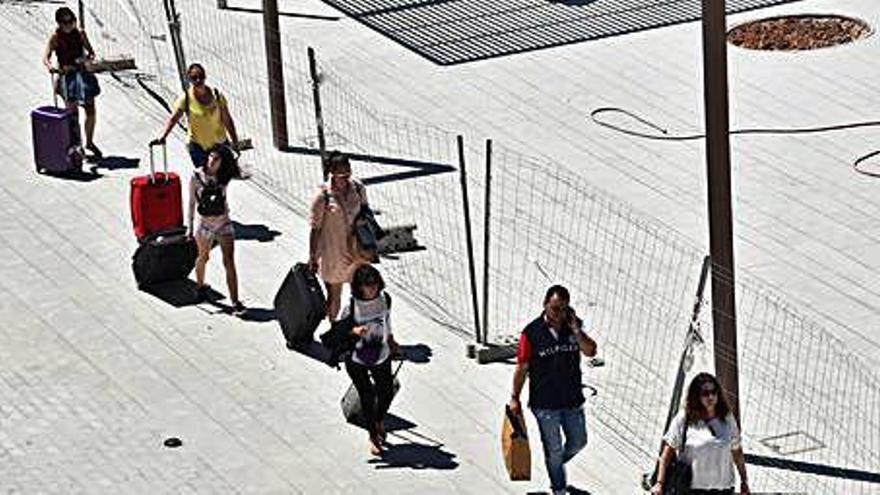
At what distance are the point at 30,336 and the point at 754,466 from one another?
5.84m

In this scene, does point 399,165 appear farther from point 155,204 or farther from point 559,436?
point 559,436

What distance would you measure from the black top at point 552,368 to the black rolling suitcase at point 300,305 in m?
3.00

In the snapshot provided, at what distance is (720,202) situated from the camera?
59.0ft

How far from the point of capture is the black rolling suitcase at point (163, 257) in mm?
21234

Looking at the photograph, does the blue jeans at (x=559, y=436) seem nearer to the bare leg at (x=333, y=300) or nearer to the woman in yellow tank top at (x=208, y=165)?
the bare leg at (x=333, y=300)

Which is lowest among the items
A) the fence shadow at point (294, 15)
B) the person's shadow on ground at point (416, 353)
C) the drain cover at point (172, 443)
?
the fence shadow at point (294, 15)

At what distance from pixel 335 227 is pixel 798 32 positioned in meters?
8.40

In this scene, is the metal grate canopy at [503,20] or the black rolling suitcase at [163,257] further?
the metal grate canopy at [503,20]

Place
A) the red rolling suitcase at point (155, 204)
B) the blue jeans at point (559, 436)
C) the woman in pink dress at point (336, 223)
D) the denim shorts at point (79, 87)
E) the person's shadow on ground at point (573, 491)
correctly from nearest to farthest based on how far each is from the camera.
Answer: the blue jeans at point (559, 436)
the person's shadow on ground at point (573, 491)
the woman in pink dress at point (336, 223)
the red rolling suitcase at point (155, 204)
the denim shorts at point (79, 87)

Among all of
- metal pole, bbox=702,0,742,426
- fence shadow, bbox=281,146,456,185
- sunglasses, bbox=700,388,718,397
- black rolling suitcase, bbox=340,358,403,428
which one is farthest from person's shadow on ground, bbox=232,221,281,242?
sunglasses, bbox=700,388,718,397

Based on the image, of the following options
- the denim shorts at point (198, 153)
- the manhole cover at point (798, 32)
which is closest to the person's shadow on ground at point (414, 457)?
the denim shorts at point (198, 153)

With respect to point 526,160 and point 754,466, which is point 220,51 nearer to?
point 526,160

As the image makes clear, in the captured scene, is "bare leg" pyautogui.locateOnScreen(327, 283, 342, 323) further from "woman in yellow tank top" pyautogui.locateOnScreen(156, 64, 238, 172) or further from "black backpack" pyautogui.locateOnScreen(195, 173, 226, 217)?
"woman in yellow tank top" pyautogui.locateOnScreen(156, 64, 238, 172)

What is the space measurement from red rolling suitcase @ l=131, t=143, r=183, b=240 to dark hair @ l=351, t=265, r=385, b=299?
3.85m
